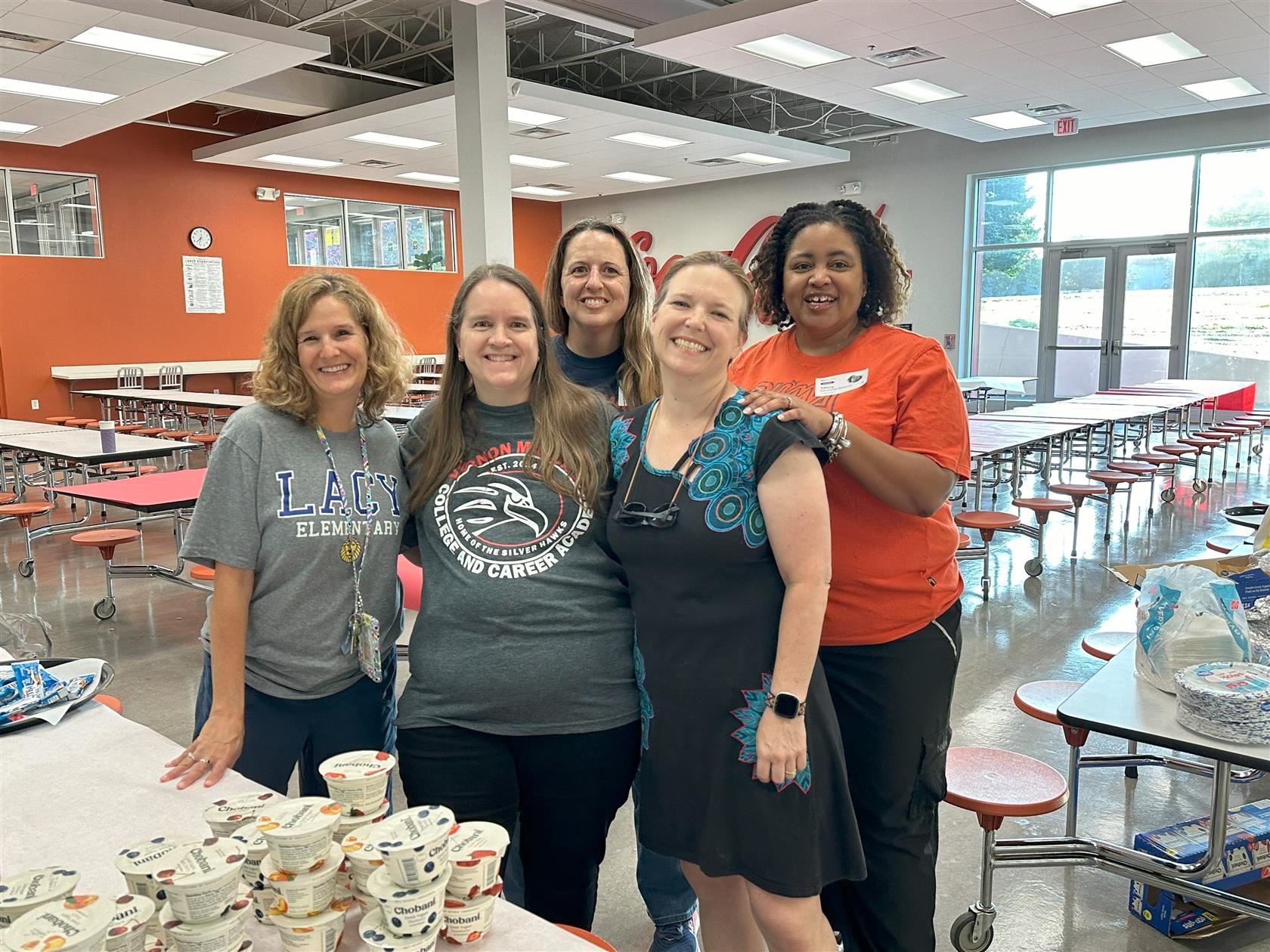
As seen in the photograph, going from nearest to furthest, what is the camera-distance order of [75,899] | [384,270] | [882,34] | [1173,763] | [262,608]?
[75,899]
[262,608]
[1173,763]
[882,34]
[384,270]

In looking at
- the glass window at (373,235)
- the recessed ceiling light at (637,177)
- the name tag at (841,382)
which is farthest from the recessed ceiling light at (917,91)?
the glass window at (373,235)

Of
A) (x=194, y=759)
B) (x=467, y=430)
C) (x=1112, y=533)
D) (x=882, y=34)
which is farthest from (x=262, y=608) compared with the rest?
(x=882, y=34)

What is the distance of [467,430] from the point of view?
1.79 metres

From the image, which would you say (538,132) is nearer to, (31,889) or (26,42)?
(26,42)

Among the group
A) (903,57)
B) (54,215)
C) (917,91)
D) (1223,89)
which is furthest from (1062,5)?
(54,215)

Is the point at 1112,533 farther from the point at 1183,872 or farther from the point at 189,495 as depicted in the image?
the point at 189,495

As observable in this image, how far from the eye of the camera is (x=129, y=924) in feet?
3.23

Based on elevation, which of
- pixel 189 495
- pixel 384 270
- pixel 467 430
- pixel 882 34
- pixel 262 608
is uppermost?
pixel 882 34

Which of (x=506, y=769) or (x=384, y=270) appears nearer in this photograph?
(x=506, y=769)

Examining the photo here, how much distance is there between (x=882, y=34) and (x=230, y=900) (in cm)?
823

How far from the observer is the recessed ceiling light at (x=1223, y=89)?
31.4 feet

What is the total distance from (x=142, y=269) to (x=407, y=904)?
14.2 m

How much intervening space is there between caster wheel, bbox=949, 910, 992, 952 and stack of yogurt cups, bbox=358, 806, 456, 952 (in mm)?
1643

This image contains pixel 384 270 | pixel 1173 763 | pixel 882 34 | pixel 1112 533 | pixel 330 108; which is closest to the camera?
pixel 1173 763
